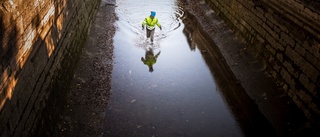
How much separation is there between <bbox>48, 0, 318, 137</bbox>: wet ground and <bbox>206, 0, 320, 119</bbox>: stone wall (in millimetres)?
388

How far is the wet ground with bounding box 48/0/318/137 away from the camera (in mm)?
6984

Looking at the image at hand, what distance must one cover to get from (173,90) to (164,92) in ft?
1.04

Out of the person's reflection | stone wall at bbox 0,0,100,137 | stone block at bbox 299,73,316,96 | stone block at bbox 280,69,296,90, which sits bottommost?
the person's reflection

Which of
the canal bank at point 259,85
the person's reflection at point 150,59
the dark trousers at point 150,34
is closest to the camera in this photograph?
the canal bank at point 259,85

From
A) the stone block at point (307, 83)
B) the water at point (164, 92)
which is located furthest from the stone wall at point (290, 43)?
the water at point (164, 92)

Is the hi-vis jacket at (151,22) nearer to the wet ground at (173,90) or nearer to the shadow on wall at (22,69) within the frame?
the wet ground at (173,90)

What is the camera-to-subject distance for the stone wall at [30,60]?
3965 millimetres

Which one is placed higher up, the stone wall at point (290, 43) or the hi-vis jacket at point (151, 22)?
the stone wall at point (290, 43)

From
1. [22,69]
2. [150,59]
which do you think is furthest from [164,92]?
[22,69]

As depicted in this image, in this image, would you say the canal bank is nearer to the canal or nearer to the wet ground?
the wet ground

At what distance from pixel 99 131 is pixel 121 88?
2103 millimetres

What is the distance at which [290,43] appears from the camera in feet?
26.0

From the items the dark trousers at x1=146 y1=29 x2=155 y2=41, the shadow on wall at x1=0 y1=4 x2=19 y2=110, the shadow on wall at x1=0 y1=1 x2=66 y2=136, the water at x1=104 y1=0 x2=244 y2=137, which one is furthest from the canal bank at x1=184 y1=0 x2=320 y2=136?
the shadow on wall at x1=0 y1=4 x2=19 y2=110

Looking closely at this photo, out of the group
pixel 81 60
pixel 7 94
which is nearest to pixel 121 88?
pixel 81 60
